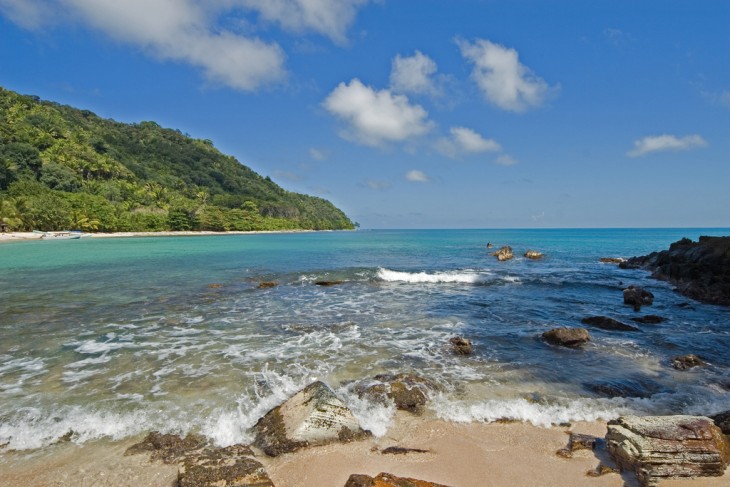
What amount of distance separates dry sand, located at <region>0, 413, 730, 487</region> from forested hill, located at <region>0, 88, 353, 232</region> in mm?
96410

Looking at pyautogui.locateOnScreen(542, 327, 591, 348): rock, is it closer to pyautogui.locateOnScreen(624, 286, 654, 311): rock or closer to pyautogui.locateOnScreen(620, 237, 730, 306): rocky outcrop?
pyautogui.locateOnScreen(624, 286, 654, 311): rock

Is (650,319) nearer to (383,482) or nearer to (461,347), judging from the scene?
(461,347)

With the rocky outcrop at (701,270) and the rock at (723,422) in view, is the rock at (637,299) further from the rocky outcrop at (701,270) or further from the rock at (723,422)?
the rock at (723,422)

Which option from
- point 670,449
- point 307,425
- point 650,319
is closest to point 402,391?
point 307,425

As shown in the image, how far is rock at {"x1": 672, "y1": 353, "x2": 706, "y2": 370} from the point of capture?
9.28m

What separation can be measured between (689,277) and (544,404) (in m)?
22.6

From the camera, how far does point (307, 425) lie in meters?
5.80

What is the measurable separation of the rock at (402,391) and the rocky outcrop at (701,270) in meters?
18.6

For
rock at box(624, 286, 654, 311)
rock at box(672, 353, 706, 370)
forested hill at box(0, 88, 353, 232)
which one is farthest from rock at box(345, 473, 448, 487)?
forested hill at box(0, 88, 353, 232)

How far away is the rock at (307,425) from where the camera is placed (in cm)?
566

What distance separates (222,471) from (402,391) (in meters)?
→ 3.73

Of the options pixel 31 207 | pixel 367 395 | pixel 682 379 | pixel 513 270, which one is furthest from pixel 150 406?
pixel 31 207

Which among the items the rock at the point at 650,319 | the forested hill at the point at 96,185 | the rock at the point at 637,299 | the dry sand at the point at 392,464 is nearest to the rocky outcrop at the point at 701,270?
the rock at the point at 637,299

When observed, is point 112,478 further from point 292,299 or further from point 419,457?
point 292,299
